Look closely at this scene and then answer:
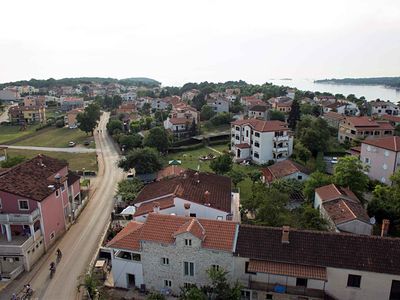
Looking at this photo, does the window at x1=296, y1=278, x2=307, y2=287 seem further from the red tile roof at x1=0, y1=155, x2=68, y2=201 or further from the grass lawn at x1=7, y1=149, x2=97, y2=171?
the grass lawn at x1=7, y1=149, x2=97, y2=171

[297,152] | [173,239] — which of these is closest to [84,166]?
[297,152]

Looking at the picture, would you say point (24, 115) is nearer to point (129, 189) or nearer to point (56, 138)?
point (56, 138)

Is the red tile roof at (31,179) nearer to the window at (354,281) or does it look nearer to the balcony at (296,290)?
the balcony at (296,290)

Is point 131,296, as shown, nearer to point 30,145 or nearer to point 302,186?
point 302,186

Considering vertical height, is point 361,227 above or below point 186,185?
below

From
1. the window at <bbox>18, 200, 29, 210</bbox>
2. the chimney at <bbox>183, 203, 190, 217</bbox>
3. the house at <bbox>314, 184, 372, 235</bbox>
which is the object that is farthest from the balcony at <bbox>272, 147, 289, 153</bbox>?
the window at <bbox>18, 200, 29, 210</bbox>

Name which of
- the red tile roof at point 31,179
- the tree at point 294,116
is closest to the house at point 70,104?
the tree at point 294,116
